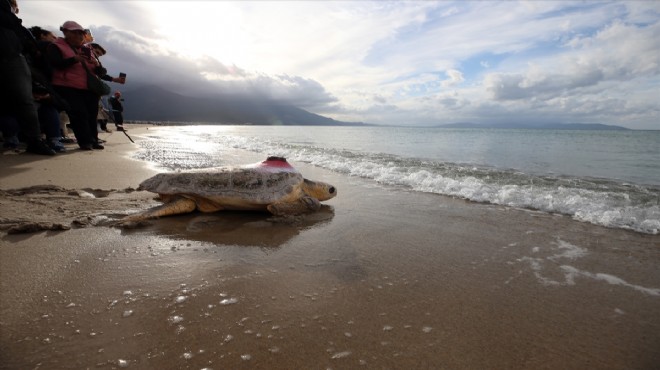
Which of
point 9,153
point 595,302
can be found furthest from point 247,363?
point 9,153

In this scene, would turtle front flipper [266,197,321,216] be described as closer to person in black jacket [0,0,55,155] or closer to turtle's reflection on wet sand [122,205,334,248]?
turtle's reflection on wet sand [122,205,334,248]

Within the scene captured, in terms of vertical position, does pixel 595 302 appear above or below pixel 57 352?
above

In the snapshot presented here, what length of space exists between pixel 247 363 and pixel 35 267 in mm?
1967

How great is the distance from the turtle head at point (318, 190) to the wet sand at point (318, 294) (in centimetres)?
88

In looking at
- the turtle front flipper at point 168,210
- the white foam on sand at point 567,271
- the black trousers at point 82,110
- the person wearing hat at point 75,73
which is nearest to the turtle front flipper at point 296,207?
the turtle front flipper at point 168,210

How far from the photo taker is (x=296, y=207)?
14.3 ft

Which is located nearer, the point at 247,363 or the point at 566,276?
the point at 247,363

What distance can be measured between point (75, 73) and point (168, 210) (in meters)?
5.76

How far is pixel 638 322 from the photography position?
79.2 inches

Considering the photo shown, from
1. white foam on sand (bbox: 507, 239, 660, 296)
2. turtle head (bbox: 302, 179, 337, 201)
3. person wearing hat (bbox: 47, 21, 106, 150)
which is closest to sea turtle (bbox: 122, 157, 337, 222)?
turtle head (bbox: 302, 179, 337, 201)

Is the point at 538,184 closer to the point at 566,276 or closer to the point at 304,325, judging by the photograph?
the point at 566,276

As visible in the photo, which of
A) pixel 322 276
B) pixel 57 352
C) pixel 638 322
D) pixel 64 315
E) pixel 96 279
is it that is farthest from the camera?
pixel 322 276

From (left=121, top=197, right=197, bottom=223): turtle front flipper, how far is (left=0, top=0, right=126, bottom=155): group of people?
4.38 m

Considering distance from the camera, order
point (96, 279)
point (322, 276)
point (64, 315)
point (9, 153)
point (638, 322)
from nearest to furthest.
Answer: point (64, 315) < point (638, 322) < point (96, 279) < point (322, 276) < point (9, 153)
